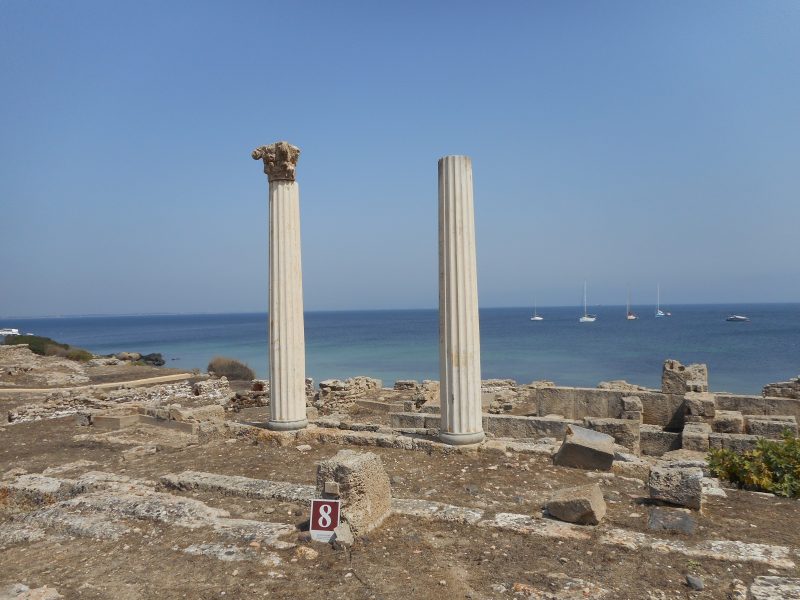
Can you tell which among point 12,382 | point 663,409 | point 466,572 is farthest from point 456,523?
point 12,382

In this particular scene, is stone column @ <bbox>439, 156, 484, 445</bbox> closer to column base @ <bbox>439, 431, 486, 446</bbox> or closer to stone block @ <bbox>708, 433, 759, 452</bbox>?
column base @ <bbox>439, 431, 486, 446</bbox>

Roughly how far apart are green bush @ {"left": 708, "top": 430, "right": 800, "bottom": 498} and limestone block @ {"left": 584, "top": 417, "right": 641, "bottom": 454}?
3.28 meters

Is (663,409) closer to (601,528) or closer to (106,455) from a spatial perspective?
(601,528)

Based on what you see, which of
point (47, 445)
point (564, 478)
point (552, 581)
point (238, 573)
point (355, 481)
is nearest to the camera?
point (552, 581)

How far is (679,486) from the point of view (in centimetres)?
548

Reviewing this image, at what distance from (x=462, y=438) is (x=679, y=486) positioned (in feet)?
9.95

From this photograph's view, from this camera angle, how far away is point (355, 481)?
15.9 ft

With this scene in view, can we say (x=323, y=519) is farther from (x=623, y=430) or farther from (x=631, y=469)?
(x=623, y=430)

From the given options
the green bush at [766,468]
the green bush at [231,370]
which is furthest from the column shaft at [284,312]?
the green bush at [231,370]

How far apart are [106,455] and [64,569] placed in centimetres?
575

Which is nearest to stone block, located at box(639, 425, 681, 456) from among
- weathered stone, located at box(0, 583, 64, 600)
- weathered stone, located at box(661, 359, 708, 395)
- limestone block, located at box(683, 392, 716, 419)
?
limestone block, located at box(683, 392, 716, 419)

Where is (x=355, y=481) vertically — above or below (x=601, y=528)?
above

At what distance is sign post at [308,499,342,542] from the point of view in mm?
4672

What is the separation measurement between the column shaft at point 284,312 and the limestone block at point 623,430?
5.63 metres
